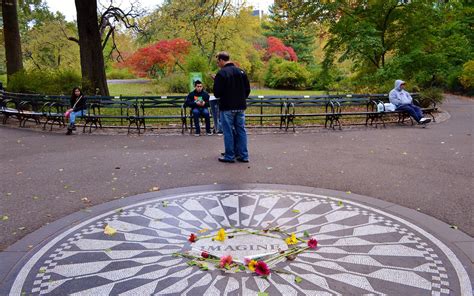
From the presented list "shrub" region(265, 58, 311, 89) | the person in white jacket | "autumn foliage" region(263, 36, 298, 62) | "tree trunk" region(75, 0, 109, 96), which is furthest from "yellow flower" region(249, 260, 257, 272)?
"autumn foliage" region(263, 36, 298, 62)

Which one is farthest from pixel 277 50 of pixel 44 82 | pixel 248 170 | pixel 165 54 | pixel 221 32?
pixel 248 170

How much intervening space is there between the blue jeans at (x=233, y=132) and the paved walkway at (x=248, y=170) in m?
0.31

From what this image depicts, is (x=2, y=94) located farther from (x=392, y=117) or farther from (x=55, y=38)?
(x=55, y=38)

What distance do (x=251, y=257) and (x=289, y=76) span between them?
3405 cm

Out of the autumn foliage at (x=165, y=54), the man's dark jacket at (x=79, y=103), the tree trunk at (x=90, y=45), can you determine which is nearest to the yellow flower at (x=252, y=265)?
the man's dark jacket at (x=79, y=103)

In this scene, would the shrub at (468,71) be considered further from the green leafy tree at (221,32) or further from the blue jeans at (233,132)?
the blue jeans at (233,132)

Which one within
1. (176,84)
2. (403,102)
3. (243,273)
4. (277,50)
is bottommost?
(243,273)

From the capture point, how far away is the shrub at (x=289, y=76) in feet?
122

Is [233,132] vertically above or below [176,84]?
below

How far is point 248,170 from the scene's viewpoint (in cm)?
763

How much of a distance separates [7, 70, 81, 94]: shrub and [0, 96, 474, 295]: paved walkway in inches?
155

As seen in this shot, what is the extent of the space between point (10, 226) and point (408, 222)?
4.60 meters

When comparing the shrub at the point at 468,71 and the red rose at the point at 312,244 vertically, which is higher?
the shrub at the point at 468,71

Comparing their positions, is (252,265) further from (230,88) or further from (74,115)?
(74,115)
